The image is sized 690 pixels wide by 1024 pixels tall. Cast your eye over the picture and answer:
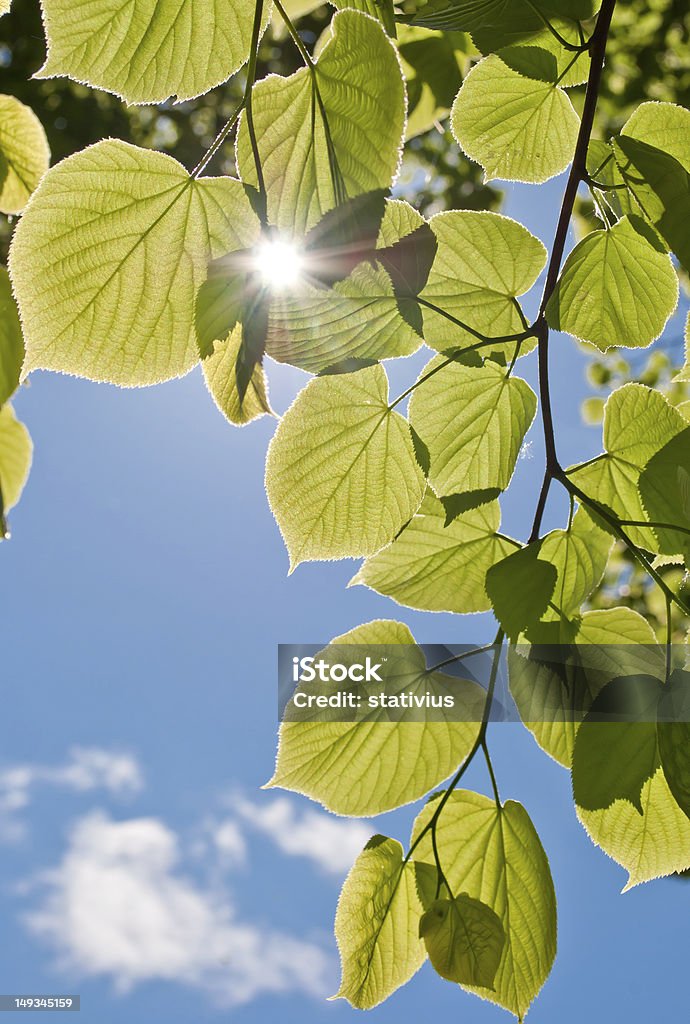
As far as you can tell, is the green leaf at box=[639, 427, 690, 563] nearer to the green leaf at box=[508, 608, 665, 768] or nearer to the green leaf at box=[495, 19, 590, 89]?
the green leaf at box=[508, 608, 665, 768]

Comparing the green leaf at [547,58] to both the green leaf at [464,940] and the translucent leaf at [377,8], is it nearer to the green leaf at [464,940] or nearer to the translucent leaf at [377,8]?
the translucent leaf at [377,8]

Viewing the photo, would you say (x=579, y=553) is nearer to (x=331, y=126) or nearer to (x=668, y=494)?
(x=668, y=494)

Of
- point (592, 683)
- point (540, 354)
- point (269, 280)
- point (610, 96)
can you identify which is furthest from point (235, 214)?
point (610, 96)

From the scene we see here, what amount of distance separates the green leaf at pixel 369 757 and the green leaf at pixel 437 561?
0.11ft

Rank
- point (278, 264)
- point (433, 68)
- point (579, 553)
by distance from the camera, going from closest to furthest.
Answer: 1. point (278, 264)
2. point (579, 553)
3. point (433, 68)

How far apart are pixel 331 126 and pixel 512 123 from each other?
Answer: 16 centimetres

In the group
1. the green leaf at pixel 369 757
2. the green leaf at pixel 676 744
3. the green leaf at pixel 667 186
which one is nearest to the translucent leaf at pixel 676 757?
the green leaf at pixel 676 744

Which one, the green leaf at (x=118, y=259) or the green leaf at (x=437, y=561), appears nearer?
the green leaf at (x=118, y=259)

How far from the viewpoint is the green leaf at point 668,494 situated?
1.34 ft

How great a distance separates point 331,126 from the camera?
350 millimetres

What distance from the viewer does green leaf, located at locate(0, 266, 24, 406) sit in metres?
0.35

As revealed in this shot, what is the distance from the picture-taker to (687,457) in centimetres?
42

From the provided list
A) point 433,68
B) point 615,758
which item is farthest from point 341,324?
point 433,68

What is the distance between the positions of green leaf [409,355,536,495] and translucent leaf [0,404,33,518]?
0.71ft
